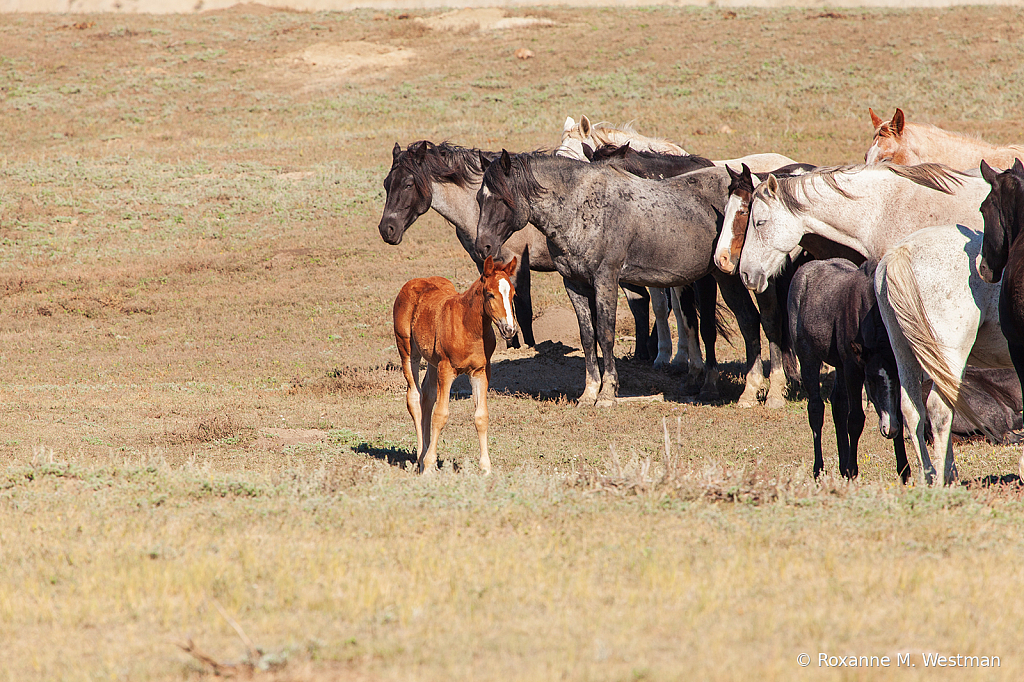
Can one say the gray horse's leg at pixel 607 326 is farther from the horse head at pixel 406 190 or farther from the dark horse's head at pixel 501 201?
the horse head at pixel 406 190

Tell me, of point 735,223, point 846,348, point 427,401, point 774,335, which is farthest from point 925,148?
point 427,401

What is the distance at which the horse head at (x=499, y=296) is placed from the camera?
7836mm

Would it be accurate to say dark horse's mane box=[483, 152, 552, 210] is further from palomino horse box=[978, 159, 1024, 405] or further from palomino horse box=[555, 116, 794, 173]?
palomino horse box=[978, 159, 1024, 405]

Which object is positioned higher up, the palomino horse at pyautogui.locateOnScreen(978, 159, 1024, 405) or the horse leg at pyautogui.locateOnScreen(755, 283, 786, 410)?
the palomino horse at pyautogui.locateOnScreen(978, 159, 1024, 405)

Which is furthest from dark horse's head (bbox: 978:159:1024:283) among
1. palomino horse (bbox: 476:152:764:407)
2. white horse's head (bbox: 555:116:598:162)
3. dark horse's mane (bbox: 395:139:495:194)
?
white horse's head (bbox: 555:116:598:162)

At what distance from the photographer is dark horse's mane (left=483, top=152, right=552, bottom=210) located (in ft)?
37.6

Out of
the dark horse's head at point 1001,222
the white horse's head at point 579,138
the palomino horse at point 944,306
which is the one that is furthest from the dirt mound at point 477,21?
the dark horse's head at point 1001,222

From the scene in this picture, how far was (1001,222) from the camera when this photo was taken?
6.88 metres

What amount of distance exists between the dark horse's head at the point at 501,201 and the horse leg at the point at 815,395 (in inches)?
163

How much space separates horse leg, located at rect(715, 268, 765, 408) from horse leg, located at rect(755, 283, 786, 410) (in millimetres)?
253

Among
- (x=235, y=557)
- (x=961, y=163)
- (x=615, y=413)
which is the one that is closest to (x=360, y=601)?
(x=235, y=557)

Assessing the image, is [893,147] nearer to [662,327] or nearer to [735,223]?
[735,223]

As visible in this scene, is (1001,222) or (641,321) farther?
(641,321)

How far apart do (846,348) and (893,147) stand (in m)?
4.03
